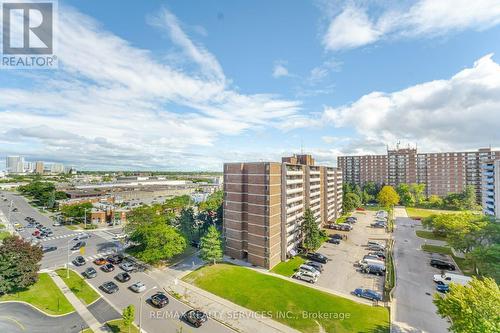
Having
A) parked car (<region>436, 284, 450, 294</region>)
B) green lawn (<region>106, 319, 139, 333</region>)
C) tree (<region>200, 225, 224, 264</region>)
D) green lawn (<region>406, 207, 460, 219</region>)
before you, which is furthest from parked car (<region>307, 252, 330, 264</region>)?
green lawn (<region>406, 207, 460, 219</region>)

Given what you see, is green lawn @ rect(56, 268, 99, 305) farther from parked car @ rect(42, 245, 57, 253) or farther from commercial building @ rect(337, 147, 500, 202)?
commercial building @ rect(337, 147, 500, 202)

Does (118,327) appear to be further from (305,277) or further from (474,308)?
(474,308)

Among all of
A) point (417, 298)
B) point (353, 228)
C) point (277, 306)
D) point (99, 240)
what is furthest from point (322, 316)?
point (99, 240)

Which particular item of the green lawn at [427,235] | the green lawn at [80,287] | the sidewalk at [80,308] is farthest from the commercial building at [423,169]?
the sidewalk at [80,308]

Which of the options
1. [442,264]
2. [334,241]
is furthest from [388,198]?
[442,264]

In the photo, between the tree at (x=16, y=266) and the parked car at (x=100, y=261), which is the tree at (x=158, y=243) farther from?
the tree at (x=16, y=266)
